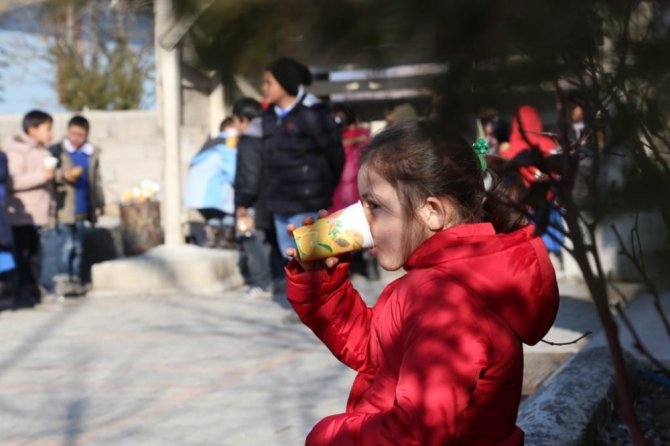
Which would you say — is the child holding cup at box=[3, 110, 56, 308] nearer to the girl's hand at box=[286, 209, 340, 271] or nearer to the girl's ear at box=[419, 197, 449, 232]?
the girl's hand at box=[286, 209, 340, 271]

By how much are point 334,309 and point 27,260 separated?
748cm

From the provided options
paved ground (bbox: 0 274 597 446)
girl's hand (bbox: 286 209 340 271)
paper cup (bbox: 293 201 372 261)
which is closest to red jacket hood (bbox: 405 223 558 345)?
paper cup (bbox: 293 201 372 261)

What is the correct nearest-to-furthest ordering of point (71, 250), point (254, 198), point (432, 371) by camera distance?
point (432, 371) → point (254, 198) → point (71, 250)

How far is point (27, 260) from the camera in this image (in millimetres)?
10008

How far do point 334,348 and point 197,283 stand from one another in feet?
24.4

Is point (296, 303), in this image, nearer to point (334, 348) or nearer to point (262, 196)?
point (334, 348)

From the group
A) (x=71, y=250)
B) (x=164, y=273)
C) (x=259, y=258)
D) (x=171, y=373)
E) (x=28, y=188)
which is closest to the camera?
(x=171, y=373)

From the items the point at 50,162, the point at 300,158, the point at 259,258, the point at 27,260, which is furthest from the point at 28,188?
the point at 300,158

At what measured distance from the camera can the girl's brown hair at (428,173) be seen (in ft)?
8.58

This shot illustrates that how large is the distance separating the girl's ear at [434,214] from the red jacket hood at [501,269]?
0.12 ft

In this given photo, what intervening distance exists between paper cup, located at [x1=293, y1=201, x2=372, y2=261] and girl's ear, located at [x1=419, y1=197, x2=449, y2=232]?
0.15 m

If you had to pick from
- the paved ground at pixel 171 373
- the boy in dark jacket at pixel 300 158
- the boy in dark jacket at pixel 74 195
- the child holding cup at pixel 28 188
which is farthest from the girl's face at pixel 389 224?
the boy in dark jacket at pixel 74 195

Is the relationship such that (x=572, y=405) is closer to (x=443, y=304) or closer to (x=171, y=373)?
(x=443, y=304)

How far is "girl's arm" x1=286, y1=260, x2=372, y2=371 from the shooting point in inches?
117
